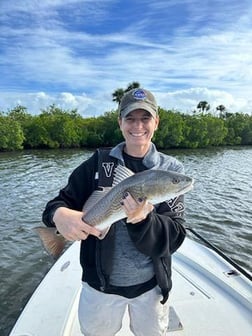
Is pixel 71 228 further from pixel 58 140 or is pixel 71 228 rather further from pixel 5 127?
pixel 58 140

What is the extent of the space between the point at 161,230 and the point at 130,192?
1.14 feet

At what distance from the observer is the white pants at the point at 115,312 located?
249 centimetres

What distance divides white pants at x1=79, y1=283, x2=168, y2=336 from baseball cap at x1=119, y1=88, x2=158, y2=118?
130 centimetres

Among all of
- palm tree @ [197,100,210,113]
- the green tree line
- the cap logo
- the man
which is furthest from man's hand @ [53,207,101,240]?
palm tree @ [197,100,210,113]

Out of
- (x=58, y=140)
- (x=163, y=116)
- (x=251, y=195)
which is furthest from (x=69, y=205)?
(x=163, y=116)

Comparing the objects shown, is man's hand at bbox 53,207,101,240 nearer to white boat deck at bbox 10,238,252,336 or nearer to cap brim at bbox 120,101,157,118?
cap brim at bbox 120,101,157,118

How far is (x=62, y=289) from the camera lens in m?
4.20

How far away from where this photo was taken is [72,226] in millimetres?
2209

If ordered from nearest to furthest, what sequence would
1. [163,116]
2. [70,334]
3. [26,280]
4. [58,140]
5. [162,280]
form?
[162,280] → [70,334] → [26,280] → [58,140] → [163,116]

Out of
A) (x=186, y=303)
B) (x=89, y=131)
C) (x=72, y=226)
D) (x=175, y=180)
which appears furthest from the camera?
(x=89, y=131)

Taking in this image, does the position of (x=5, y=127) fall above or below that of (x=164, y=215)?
below

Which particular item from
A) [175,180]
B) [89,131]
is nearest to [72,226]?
[175,180]

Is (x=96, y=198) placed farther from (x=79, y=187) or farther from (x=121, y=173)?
(x=79, y=187)

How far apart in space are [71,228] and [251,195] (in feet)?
48.3
